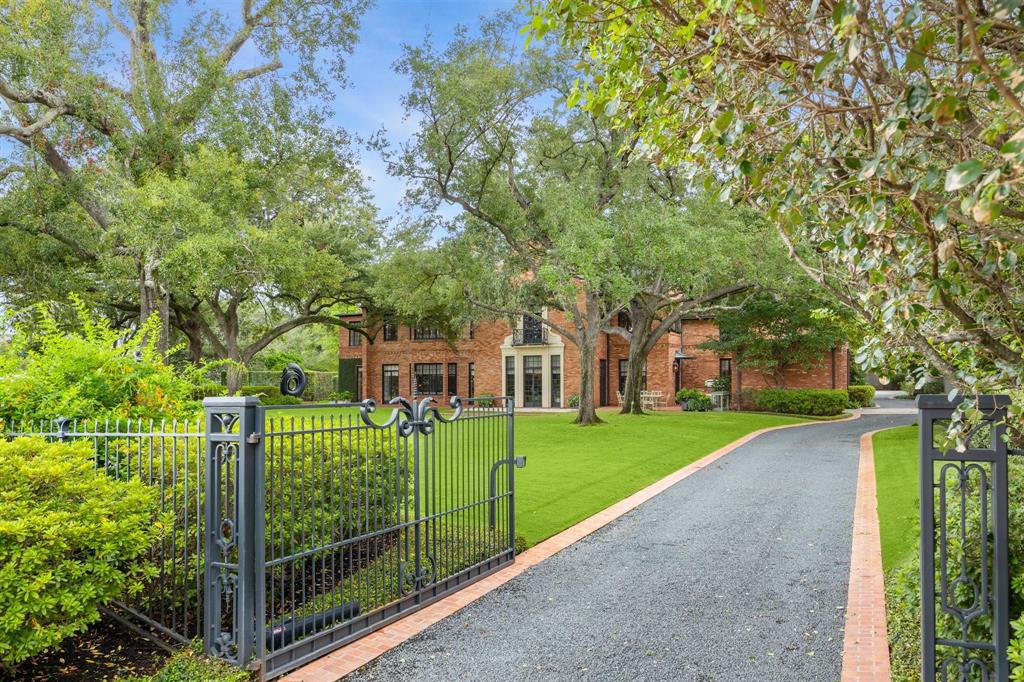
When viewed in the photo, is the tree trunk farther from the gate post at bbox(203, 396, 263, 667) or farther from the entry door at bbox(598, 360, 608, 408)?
the gate post at bbox(203, 396, 263, 667)

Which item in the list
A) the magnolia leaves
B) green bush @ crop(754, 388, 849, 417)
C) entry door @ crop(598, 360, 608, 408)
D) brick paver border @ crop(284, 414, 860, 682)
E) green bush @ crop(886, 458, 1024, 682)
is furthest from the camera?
entry door @ crop(598, 360, 608, 408)

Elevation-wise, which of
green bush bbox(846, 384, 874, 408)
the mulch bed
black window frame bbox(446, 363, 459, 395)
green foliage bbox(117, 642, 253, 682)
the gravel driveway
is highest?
black window frame bbox(446, 363, 459, 395)

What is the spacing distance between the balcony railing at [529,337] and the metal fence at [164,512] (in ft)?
94.8

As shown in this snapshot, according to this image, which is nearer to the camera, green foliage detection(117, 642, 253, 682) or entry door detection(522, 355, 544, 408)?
green foliage detection(117, 642, 253, 682)

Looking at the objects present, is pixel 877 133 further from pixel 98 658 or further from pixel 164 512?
pixel 98 658

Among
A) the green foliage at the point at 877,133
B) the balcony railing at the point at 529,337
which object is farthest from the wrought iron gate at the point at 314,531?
the balcony railing at the point at 529,337

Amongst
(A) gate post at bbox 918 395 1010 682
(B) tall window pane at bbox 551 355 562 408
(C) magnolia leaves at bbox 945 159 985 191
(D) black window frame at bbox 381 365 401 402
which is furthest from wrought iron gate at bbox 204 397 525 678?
(D) black window frame at bbox 381 365 401 402

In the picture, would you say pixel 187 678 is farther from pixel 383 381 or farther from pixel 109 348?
pixel 383 381

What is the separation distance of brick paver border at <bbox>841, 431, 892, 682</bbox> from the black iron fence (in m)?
3.08

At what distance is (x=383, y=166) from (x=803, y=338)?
19.2m

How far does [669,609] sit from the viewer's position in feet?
17.7

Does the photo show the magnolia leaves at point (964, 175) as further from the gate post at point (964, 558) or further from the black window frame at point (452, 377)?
the black window frame at point (452, 377)

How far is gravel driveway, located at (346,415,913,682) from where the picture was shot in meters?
4.34

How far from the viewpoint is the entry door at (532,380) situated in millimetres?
34156
